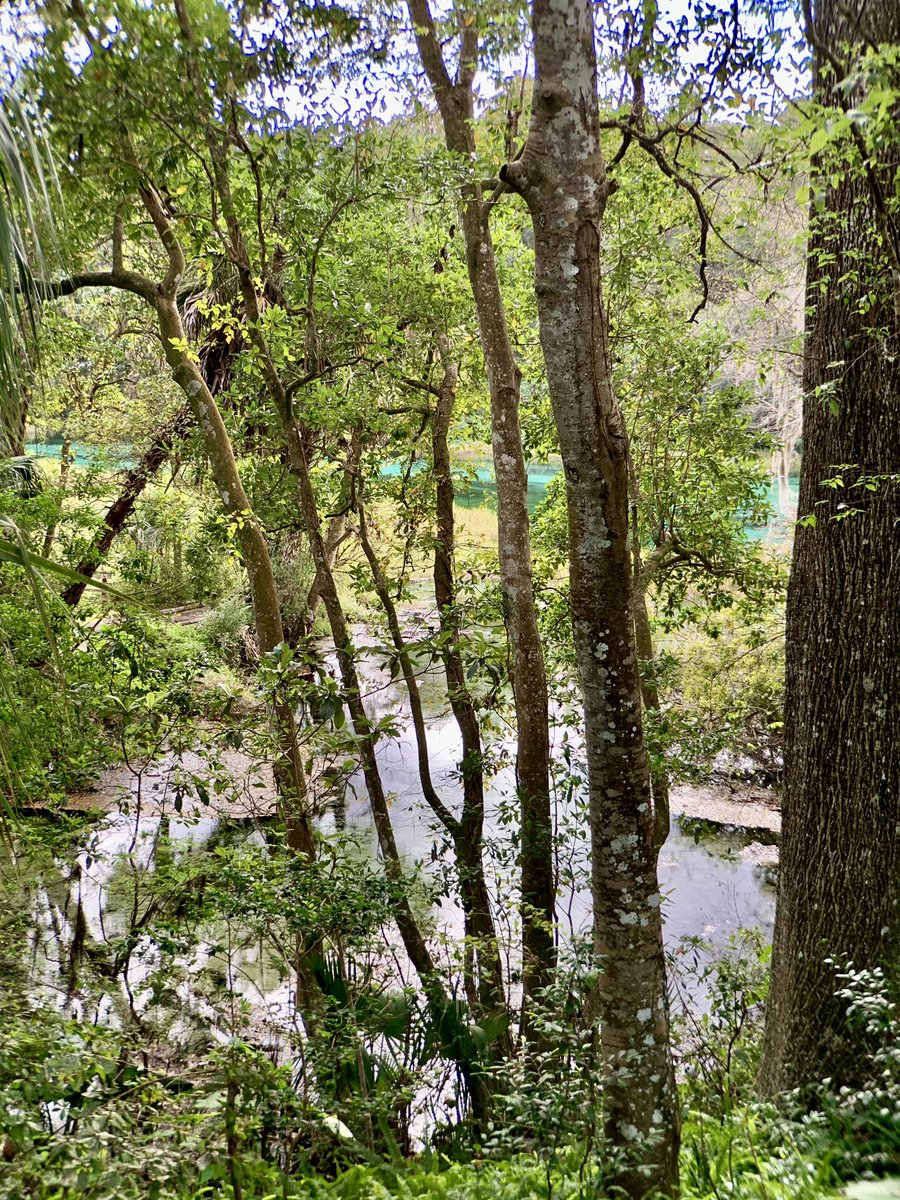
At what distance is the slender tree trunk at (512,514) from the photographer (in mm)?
4629

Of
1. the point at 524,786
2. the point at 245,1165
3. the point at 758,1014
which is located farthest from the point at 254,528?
the point at 758,1014

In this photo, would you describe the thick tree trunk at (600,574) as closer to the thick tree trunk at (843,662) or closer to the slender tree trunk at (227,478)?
the thick tree trunk at (843,662)

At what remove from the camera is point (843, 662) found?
11.3 ft

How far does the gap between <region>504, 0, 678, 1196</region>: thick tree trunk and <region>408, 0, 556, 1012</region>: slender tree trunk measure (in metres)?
1.99

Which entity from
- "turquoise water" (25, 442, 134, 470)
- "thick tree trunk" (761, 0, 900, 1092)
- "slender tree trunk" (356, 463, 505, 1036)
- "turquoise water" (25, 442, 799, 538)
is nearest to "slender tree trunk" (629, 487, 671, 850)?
"turquoise water" (25, 442, 799, 538)

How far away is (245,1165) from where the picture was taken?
8.51ft

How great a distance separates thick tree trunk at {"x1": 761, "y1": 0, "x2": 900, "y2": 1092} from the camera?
3240 millimetres

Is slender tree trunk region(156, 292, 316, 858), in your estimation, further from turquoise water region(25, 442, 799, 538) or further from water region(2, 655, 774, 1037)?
turquoise water region(25, 442, 799, 538)

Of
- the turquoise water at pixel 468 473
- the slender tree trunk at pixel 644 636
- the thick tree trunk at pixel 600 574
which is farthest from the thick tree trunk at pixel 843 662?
the turquoise water at pixel 468 473

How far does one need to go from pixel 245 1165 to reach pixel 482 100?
5730 millimetres

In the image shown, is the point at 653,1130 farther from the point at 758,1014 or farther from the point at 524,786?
the point at 758,1014

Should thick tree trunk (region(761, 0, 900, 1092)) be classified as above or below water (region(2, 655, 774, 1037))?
above

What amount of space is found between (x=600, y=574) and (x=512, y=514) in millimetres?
2279

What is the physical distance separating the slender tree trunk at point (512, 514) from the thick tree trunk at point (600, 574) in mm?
1993
